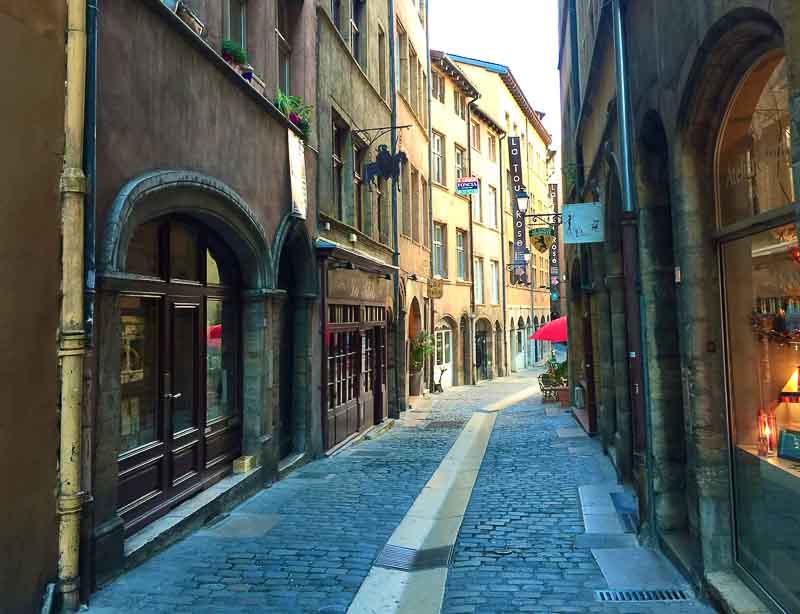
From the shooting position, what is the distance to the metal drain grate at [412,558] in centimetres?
552

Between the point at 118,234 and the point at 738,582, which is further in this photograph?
the point at 118,234

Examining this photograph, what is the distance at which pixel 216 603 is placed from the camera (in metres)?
4.64

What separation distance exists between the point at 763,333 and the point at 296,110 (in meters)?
7.47

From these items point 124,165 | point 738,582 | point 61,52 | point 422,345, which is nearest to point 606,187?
point 738,582

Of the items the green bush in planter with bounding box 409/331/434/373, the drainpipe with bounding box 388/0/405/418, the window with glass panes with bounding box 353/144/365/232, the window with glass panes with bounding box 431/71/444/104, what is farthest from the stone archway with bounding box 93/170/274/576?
the window with glass panes with bounding box 431/71/444/104

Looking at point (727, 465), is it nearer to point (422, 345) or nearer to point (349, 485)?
point (349, 485)

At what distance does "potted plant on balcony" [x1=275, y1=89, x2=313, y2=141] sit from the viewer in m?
9.14

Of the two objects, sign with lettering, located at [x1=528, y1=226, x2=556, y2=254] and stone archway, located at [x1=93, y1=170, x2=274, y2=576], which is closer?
stone archway, located at [x1=93, y1=170, x2=274, y2=576]

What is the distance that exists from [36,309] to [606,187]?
21.3 ft

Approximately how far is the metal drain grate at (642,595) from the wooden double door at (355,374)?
21.1 feet

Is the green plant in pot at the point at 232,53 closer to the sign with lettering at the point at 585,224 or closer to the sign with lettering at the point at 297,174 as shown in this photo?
the sign with lettering at the point at 297,174

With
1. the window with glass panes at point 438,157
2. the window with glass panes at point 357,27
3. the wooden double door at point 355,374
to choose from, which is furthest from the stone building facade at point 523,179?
the wooden double door at point 355,374

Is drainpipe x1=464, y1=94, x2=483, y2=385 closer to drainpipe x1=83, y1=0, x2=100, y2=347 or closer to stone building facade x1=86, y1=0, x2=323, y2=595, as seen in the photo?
stone building facade x1=86, y1=0, x2=323, y2=595

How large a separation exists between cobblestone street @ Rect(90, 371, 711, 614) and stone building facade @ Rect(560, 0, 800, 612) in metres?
0.70
